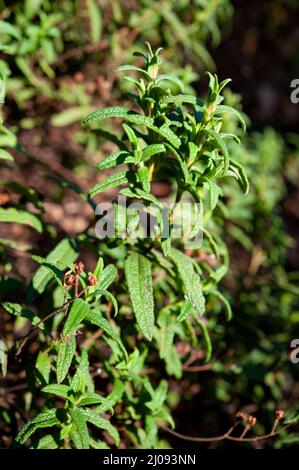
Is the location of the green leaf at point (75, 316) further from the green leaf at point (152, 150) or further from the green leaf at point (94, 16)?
the green leaf at point (94, 16)

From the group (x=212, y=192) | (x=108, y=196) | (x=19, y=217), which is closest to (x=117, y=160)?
(x=212, y=192)

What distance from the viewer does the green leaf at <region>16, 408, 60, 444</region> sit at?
5.11 ft

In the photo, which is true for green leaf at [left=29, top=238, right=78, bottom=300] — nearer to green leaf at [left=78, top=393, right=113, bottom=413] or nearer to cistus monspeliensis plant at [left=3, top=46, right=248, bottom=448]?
cistus monspeliensis plant at [left=3, top=46, right=248, bottom=448]

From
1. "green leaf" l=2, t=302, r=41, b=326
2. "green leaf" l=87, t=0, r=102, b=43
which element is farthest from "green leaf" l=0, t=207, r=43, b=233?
"green leaf" l=87, t=0, r=102, b=43

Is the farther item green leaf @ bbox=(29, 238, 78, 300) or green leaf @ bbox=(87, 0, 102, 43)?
green leaf @ bbox=(87, 0, 102, 43)

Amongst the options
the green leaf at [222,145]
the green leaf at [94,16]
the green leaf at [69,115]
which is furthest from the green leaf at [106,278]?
the green leaf at [94,16]

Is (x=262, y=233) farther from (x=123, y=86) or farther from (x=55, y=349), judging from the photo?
(x=55, y=349)

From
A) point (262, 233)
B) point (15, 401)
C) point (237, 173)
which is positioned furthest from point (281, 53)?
point (15, 401)

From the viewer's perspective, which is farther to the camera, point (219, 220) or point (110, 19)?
point (110, 19)

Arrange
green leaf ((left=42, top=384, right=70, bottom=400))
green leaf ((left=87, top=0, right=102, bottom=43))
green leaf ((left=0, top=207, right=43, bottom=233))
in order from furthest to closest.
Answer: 1. green leaf ((left=87, top=0, right=102, bottom=43))
2. green leaf ((left=0, top=207, right=43, bottom=233))
3. green leaf ((left=42, top=384, right=70, bottom=400))

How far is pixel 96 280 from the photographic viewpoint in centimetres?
158

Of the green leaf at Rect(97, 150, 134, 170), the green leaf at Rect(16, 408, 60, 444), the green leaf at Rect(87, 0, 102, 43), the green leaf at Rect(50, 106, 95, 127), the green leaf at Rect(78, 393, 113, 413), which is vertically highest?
the green leaf at Rect(87, 0, 102, 43)

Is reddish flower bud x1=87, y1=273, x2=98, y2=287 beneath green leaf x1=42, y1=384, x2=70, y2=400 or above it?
above
